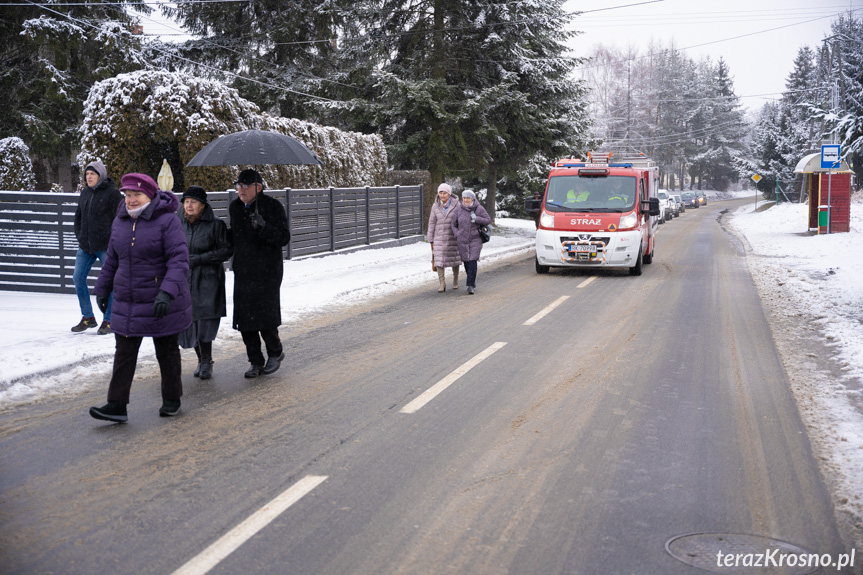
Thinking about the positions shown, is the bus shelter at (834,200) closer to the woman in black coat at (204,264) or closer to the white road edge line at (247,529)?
the woman in black coat at (204,264)

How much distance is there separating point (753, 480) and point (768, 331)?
5918mm

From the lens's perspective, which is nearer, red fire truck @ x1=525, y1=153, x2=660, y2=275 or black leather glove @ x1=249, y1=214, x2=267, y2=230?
black leather glove @ x1=249, y1=214, x2=267, y2=230

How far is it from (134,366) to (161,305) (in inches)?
22.8

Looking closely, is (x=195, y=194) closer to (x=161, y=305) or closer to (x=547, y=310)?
(x=161, y=305)

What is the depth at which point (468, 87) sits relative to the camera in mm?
28859

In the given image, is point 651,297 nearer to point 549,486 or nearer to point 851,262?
point 851,262

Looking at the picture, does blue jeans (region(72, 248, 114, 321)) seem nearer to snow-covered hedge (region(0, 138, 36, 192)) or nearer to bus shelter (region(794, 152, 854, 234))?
snow-covered hedge (region(0, 138, 36, 192))

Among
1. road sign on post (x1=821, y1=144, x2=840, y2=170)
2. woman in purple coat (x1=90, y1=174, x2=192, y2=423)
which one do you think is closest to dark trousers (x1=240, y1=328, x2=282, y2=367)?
woman in purple coat (x1=90, y1=174, x2=192, y2=423)

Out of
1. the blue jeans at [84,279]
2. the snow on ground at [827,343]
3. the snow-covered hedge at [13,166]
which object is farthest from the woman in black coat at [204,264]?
the snow-covered hedge at [13,166]

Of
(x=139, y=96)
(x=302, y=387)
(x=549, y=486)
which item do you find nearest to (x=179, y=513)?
(x=549, y=486)

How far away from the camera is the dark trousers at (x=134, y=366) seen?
6055 mm

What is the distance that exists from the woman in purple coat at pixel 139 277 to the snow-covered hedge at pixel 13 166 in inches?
888

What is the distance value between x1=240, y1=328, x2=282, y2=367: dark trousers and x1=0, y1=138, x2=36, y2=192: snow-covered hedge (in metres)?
21.5

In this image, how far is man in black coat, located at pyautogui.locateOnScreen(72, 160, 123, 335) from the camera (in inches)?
382
